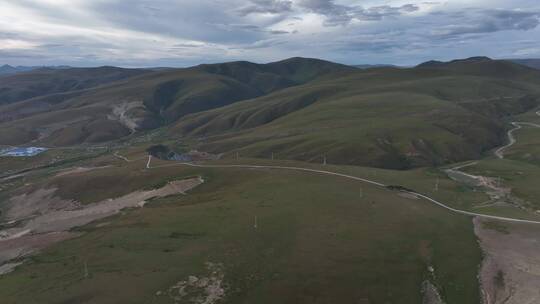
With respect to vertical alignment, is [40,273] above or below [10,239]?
above

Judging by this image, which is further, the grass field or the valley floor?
the valley floor

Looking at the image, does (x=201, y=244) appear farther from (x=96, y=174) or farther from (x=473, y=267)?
(x=96, y=174)

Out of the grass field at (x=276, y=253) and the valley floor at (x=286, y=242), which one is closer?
the grass field at (x=276, y=253)

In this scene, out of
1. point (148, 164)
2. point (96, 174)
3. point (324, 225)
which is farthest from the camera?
point (148, 164)

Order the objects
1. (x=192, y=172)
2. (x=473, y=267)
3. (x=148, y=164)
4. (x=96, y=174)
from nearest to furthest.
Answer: (x=473, y=267), (x=192, y=172), (x=96, y=174), (x=148, y=164)

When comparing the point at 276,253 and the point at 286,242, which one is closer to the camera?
the point at 276,253

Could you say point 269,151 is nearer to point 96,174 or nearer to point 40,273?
point 96,174

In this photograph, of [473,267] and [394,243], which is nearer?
[473,267]

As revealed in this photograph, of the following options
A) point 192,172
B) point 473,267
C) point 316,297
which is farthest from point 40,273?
point 192,172

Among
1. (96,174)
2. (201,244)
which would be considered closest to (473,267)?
(201,244)
